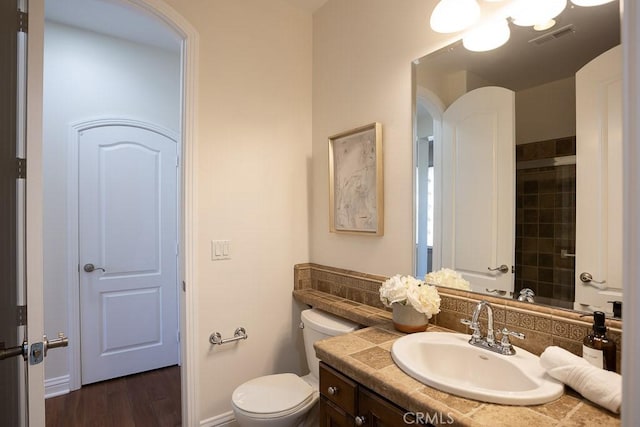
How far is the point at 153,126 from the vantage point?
2867 mm

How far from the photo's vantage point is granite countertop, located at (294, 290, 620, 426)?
805 millimetres

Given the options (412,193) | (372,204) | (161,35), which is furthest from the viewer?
(161,35)

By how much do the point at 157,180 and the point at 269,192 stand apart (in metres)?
1.33

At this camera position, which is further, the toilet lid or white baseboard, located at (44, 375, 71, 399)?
white baseboard, located at (44, 375, 71, 399)

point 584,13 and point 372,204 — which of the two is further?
point 372,204

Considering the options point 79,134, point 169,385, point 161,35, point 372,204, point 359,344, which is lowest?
point 169,385

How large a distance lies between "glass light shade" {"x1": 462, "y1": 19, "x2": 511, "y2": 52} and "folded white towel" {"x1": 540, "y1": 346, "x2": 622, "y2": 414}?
3.76 ft

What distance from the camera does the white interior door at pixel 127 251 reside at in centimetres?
259

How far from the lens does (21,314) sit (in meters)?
1.01

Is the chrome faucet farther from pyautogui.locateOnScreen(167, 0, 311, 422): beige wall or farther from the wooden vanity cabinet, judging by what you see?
pyautogui.locateOnScreen(167, 0, 311, 422): beige wall

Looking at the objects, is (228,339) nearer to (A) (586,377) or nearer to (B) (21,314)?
(B) (21,314)

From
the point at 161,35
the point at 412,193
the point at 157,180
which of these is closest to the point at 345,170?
the point at 412,193

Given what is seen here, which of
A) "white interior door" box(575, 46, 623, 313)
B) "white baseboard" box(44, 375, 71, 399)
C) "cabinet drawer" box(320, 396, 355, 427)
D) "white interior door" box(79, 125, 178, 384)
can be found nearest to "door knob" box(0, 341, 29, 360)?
"cabinet drawer" box(320, 396, 355, 427)

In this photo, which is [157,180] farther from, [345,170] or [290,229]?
[345,170]
